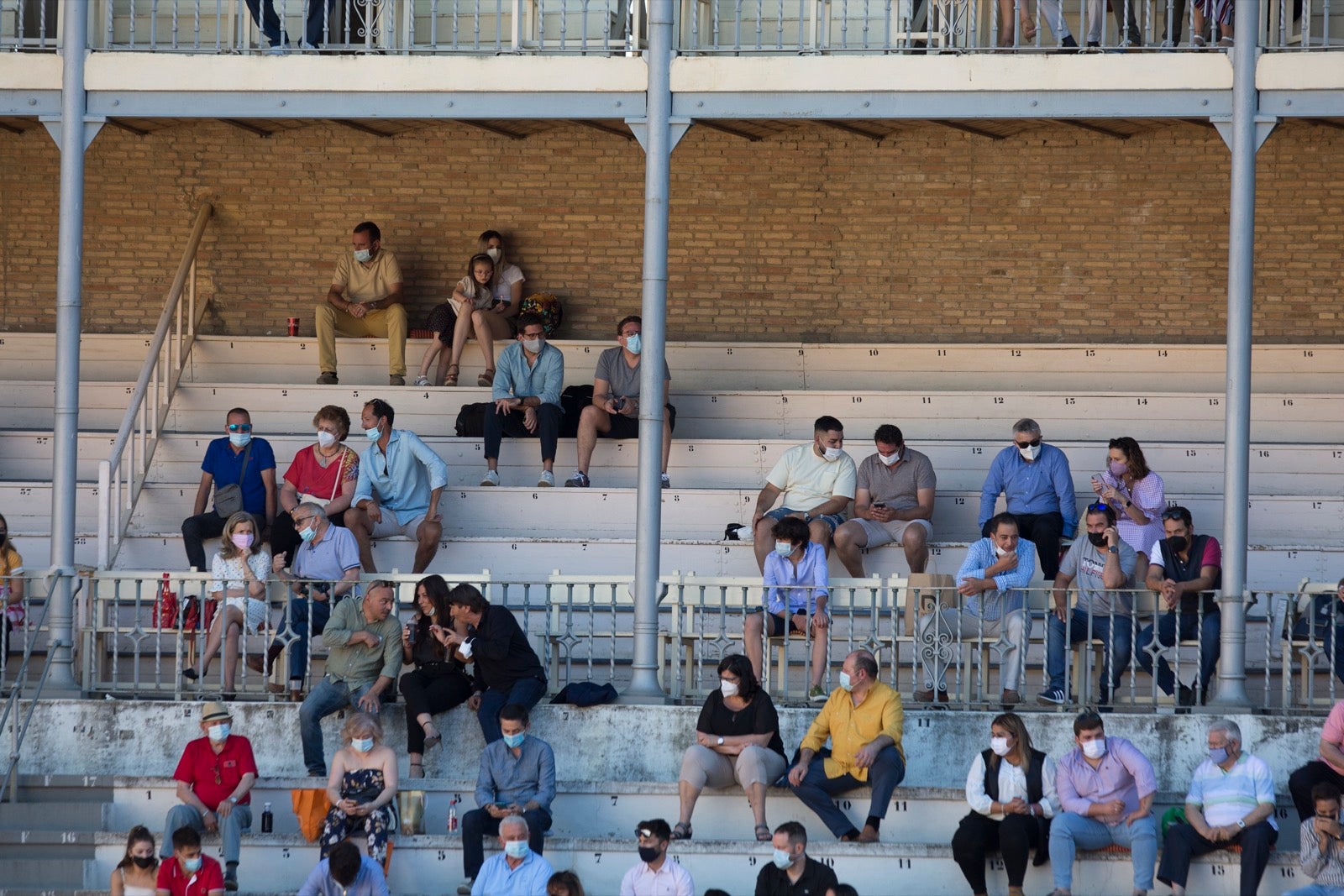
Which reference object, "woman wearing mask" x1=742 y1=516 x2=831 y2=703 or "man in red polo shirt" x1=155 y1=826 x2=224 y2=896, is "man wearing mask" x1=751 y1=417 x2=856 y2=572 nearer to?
"woman wearing mask" x1=742 y1=516 x2=831 y2=703

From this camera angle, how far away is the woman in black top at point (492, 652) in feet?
35.6

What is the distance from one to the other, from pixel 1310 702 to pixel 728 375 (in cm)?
601

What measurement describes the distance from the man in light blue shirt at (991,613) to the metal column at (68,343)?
510cm

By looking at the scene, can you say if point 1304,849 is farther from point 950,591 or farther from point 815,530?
point 815,530

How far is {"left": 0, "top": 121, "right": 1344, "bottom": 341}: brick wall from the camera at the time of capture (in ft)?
52.6

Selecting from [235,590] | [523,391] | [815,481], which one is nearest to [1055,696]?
[815,481]

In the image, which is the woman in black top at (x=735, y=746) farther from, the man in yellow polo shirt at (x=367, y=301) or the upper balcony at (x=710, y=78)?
the man in yellow polo shirt at (x=367, y=301)

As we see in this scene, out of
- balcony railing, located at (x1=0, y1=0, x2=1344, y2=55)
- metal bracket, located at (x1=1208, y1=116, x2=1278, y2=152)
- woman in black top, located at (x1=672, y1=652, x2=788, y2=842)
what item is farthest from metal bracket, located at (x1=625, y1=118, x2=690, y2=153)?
woman in black top, located at (x1=672, y1=652, x2=788, y2=842)

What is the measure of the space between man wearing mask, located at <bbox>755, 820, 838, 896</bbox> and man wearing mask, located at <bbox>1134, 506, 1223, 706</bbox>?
8.76 ft

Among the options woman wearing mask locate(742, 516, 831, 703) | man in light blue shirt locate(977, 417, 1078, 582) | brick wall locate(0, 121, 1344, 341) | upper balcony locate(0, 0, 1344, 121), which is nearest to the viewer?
woman wearing mask locate(742, 516, 831, 703)

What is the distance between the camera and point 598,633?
1188 cm

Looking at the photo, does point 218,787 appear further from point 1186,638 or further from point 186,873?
point 1186,638

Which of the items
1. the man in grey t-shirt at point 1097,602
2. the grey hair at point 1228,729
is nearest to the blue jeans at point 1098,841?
the grey hair at point 1228,729

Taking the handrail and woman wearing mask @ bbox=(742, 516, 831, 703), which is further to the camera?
the handrail
